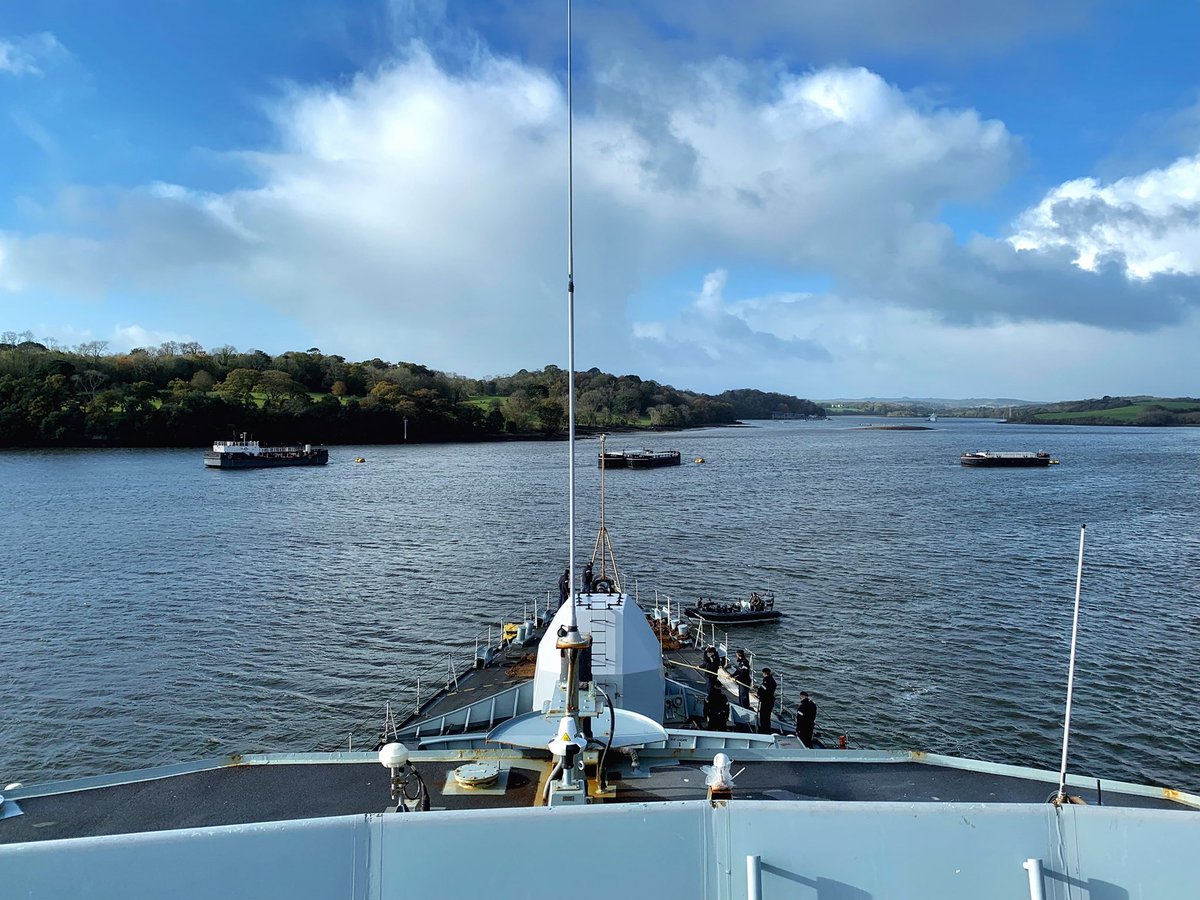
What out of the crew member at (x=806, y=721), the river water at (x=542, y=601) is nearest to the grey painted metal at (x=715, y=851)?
the crew member at (x=806, y=721)

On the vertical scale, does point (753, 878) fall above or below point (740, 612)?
above

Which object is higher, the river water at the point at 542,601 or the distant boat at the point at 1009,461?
the distant boat at the point at 1009,461

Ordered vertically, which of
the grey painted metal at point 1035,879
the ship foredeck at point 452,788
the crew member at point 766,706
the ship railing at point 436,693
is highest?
the grey painted metal at point 1035,879

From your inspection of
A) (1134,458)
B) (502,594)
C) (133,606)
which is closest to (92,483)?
(133,606)

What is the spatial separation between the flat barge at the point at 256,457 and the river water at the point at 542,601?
74.9 ft

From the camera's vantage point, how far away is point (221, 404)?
141625 mm

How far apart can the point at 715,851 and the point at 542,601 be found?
3241 cm

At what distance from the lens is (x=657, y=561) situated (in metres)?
46.8

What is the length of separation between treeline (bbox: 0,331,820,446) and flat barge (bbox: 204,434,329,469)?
2634cm

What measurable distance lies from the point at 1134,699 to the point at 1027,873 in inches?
936

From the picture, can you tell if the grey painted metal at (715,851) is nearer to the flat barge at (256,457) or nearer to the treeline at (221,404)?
the flat barge at (256,457)

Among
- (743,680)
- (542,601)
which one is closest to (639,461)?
(542,601)

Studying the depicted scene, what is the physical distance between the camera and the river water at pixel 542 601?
895 inches

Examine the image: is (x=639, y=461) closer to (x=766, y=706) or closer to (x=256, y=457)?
(x=256, y=457)
